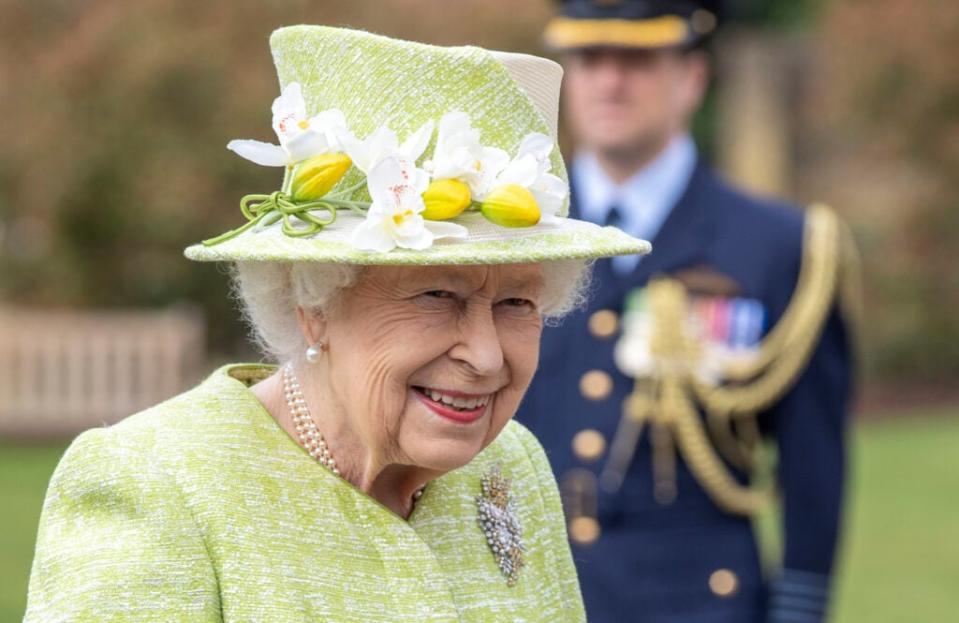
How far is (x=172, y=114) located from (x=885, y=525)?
5572mm

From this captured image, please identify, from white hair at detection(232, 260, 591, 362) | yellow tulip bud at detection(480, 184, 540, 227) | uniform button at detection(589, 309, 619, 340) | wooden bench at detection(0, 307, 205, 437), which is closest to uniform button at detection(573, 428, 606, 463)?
uniform button at detection(589, 309, 619, 340)

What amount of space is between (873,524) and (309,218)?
9037 mm

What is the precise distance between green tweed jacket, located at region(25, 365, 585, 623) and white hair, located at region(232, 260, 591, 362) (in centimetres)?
9

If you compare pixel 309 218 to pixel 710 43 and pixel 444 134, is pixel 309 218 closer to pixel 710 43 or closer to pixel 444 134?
pixel 444 134

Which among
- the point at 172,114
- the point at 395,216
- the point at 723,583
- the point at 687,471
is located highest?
the point at 395,216

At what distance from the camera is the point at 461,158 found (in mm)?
2492

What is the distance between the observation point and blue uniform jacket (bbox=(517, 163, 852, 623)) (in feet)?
15.3

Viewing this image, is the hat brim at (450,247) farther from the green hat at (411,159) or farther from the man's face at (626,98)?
the man's face at (626,98)

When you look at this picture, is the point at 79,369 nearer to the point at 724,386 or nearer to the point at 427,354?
the point at 724,386

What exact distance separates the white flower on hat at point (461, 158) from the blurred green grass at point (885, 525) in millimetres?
5723

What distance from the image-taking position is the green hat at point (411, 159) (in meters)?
2.44

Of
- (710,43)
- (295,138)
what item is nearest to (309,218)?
(295,138)

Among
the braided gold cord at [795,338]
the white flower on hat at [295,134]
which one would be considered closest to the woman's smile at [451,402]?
the white flower on hat at [295,134]

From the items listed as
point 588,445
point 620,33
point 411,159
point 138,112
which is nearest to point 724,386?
point 588,445
